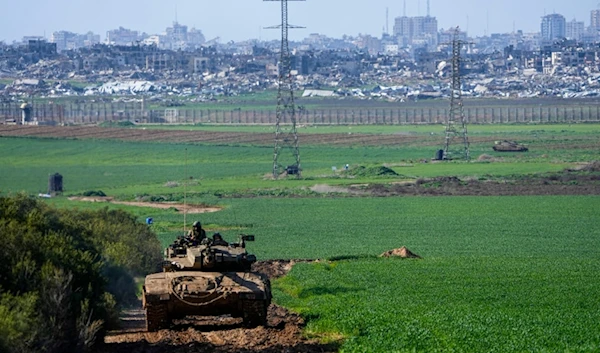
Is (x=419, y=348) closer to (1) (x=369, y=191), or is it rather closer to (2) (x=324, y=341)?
(2) (x=324, y=341)

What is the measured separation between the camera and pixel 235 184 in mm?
80625

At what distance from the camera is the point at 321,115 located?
154750 mm

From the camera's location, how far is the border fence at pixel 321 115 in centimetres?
14725

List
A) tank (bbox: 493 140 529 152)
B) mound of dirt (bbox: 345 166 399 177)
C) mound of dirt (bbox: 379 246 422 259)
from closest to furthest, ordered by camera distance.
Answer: mound of dirt (bbox: 379 246 422 259), mound of dirt (bbox: 345 166 399 177), tank (bbox: 493 140 529 152)

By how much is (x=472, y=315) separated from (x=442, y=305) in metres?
2.74

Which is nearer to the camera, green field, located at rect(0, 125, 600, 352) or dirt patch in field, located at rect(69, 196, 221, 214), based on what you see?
green field, located at rect(0, 125, 600, 352)

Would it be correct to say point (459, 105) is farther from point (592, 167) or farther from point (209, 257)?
point (209, 257)

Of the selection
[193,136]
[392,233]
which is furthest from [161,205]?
[193,136]

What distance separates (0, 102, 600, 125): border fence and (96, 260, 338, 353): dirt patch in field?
110313mm

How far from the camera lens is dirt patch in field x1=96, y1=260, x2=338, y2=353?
2492 centimetres

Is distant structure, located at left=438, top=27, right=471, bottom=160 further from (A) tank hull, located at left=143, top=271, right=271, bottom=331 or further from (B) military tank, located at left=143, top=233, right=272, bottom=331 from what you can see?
(A) tank hull, located at left=143, top=271, right=271, bottom=331

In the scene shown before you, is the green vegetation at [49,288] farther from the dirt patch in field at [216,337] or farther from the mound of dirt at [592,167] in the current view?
the mound of dirt at [592,167]

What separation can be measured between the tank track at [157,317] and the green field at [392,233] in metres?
2.92

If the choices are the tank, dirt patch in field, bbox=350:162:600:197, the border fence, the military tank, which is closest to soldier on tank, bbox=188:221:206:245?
the military tank
